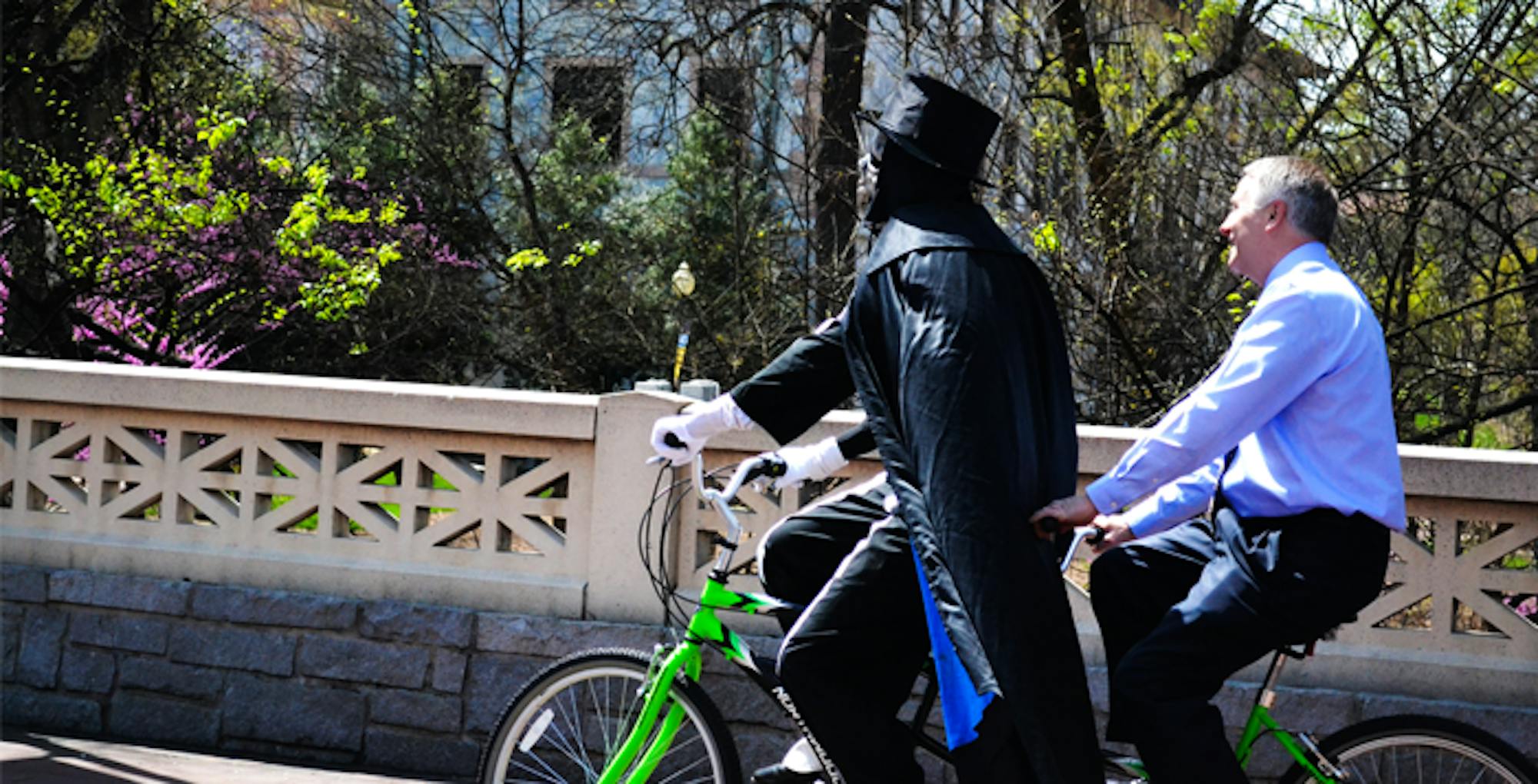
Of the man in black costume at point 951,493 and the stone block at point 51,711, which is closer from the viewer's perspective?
the man in black costume at point 951,493

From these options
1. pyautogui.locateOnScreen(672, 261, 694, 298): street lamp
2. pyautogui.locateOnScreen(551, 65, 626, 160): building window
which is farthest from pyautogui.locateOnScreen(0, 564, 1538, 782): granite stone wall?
pyautogui.locateOnScreen(551, 65, 626, 160): building window

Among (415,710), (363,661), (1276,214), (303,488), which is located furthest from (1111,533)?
(303,488)

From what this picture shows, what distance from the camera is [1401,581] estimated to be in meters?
4.84

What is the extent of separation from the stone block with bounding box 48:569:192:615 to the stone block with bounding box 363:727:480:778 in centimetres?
86

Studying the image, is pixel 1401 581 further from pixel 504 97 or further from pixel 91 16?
pixel 504 97

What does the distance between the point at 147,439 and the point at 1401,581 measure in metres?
4.29

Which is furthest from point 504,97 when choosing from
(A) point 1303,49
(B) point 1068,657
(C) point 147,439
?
(B) point 1068,657

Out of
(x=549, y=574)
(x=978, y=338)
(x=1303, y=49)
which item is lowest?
(x=549, y=574)

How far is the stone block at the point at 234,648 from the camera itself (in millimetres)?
5645

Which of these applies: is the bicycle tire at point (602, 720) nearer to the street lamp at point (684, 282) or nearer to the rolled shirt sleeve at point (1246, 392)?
the rolled shirt sleeve at point (1246, 392)

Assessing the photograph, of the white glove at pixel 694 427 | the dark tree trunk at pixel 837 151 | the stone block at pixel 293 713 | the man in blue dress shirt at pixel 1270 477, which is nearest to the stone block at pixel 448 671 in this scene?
the stone block at pixel 293 713

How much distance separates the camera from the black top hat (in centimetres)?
340

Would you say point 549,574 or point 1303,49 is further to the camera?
point 1303,49

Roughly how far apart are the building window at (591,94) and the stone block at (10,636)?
11.0 metres
